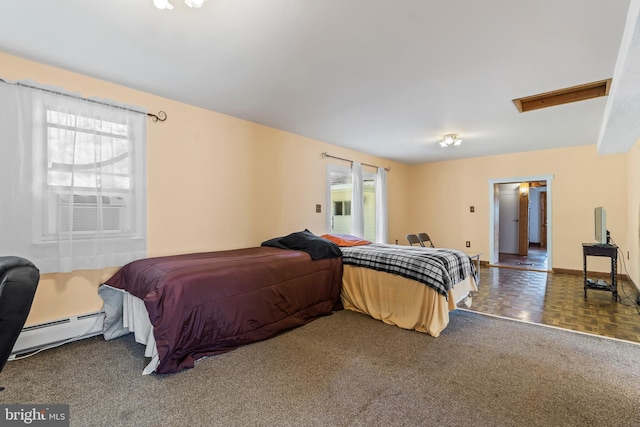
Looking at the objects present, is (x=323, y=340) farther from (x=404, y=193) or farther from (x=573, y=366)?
(x=404, y=193)

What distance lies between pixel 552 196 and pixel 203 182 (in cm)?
567

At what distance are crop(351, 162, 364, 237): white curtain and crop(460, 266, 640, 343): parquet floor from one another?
199cm

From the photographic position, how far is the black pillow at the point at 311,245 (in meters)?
3.14

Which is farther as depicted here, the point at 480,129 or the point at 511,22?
the point at 480,129

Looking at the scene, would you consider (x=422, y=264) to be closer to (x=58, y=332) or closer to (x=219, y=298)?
(x=219, y=298)

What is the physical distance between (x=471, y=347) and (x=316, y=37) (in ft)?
8.36

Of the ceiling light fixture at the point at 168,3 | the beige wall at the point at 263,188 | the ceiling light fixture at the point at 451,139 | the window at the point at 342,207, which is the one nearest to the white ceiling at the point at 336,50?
the ceiling light fixture at the point at 168,3

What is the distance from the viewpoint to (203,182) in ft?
10.6

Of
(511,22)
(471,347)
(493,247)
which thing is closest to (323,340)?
(471,347)

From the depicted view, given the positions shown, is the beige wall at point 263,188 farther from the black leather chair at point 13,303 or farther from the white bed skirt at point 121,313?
the black leather chair at point 13,303

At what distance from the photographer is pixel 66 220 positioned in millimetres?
2322

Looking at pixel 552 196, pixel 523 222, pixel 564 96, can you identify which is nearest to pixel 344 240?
pixel 564 96

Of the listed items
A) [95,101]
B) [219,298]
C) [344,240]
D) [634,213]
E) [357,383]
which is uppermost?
[95,101]

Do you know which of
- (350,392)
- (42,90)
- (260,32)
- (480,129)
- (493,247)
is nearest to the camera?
(350,392)
